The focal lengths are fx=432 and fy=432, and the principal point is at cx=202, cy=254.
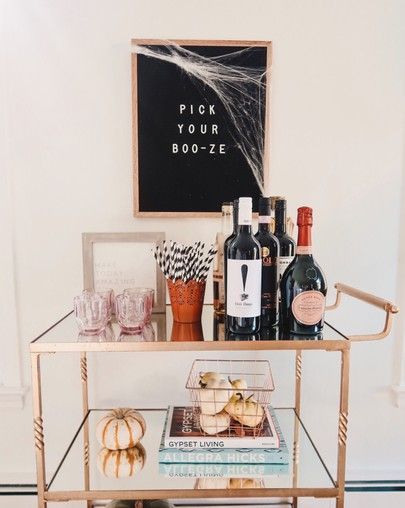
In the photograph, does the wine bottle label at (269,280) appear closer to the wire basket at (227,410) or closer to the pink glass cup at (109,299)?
the wire basket at (227,410)

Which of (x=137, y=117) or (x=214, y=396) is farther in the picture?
(x=137, y=117)

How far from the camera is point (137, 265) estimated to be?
51.6 inches

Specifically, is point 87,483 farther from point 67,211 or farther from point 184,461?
point 67,211

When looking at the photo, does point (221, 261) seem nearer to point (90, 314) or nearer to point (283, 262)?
point (283, 262)

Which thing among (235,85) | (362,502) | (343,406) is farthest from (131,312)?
(362,502)

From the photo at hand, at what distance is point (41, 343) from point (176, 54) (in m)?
0.92

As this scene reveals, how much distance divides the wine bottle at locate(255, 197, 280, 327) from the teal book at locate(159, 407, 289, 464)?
13.6 inches

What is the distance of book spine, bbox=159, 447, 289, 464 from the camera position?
1.11 metres

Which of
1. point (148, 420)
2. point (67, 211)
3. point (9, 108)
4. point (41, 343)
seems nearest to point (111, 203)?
point (67, 211)

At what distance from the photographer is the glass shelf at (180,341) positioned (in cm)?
94

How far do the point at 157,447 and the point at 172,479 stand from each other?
0.48 feet

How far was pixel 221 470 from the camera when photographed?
43.1 inches

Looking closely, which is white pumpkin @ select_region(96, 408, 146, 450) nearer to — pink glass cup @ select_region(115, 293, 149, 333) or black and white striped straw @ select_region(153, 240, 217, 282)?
pink glass cup @ select_region(115, 293, 149, 333)

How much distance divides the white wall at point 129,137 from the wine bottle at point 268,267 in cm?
34
